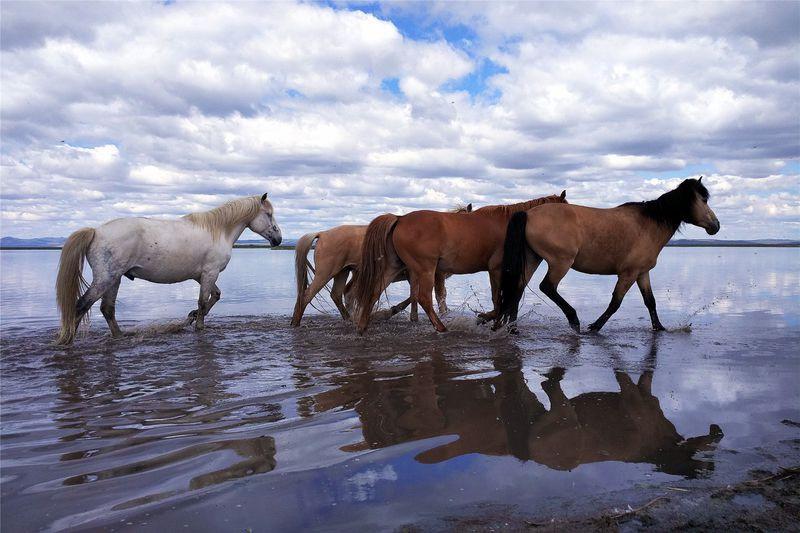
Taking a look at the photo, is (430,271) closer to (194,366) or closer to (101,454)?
(194,366)

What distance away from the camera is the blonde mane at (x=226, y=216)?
29.8 ft

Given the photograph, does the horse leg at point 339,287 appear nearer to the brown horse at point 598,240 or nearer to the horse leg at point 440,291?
the horse leg at point 440,291

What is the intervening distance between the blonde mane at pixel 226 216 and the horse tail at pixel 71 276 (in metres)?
1.77

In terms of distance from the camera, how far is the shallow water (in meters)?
2.52

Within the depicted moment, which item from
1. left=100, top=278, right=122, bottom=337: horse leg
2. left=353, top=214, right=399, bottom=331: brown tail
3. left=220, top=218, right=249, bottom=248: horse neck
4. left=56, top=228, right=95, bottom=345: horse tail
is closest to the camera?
left=56, top=228, right=95, bottom=345: horse tail

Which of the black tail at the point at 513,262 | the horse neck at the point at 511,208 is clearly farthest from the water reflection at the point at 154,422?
→ the horse neck at the point at 511,208

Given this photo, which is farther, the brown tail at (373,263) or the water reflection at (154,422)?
the brown tail at (373,263)

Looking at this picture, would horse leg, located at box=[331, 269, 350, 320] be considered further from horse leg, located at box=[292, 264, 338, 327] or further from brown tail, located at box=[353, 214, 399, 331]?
brown tail, located at box=[353, 214, 399, 331]

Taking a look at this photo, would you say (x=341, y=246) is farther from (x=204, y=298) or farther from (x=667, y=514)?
(x=667, y=514)

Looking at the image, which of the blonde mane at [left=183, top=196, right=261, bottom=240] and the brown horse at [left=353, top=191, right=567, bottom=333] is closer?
the brown horse at [left=353, top=191, right=567, bottom=333]

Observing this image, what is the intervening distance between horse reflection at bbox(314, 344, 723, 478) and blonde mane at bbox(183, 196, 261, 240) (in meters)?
5.28

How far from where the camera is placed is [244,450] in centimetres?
315

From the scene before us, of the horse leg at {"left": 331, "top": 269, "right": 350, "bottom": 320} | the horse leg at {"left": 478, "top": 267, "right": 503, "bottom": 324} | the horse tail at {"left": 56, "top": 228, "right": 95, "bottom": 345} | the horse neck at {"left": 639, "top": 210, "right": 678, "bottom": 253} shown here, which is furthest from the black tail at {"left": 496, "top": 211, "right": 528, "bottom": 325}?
the horse tail at {"left": 56, "top": 228, "right": 95, "bottom": 345}

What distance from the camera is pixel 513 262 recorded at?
777 centimetres
